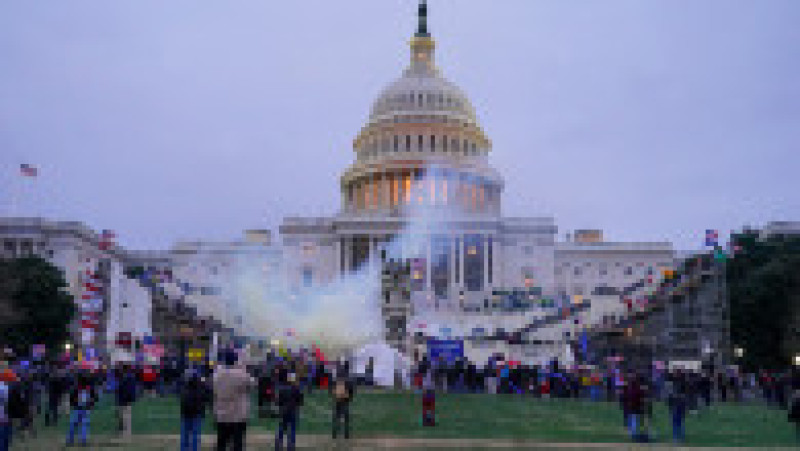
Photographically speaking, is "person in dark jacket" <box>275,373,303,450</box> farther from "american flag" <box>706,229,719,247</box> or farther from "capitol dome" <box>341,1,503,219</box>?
"capitol dome" <box>341,1,503,219</box>

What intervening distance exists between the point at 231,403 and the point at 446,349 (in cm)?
3879

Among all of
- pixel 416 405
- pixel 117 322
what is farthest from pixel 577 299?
pixel 416 405

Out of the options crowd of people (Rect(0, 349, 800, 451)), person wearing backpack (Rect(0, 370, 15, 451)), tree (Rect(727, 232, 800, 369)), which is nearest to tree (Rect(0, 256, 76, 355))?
crowd of people (Rect(0, 349, 800, 451))

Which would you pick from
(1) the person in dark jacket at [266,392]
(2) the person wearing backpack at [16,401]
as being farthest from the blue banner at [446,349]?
(2) the person wearing backpack at [16,401]

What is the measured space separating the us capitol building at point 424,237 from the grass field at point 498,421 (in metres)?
52.0

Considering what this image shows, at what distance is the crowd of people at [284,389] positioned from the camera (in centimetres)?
1498

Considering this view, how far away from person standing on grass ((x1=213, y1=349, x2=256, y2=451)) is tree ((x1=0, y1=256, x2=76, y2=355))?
52724 mm

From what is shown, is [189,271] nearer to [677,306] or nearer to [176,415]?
[677,306]

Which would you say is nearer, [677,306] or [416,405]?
[416,405]

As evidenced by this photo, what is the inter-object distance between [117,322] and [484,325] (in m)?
33.9

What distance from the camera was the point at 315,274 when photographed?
11888 centimetres

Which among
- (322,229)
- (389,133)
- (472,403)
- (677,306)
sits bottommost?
(472,403)

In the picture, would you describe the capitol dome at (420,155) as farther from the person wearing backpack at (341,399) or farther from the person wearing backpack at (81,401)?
the person wearing backpack at (81,401)

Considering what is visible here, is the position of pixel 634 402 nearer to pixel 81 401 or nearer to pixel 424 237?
pixel 81 401
